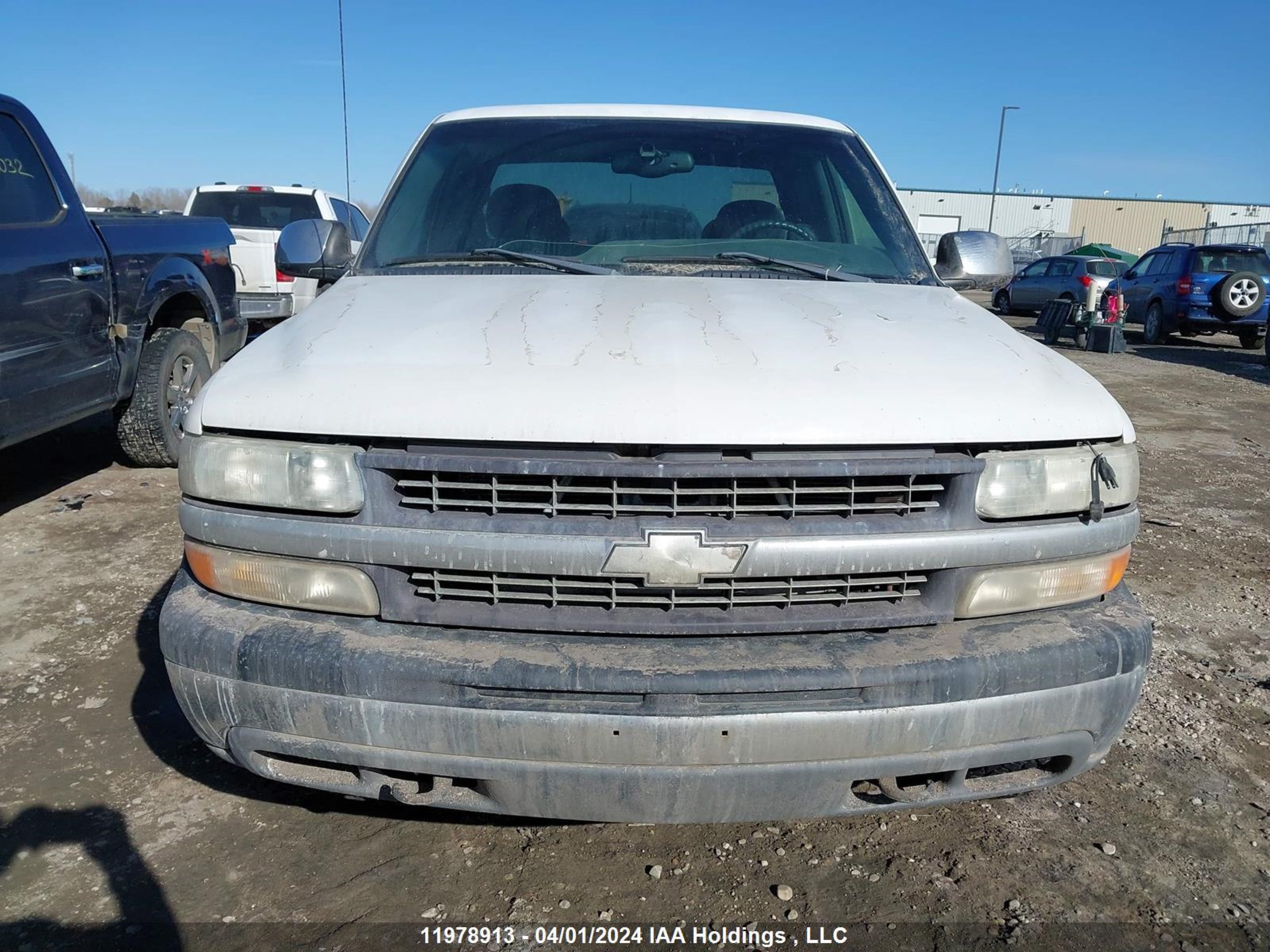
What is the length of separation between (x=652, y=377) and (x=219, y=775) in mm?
1824

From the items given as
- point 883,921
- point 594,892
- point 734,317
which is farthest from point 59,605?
point 883,921

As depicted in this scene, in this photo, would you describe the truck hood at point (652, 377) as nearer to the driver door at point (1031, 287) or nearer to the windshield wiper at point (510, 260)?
the windshield wiper at point (510, 260)

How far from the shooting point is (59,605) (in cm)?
394

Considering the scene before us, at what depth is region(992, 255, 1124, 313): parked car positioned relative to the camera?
18328mm

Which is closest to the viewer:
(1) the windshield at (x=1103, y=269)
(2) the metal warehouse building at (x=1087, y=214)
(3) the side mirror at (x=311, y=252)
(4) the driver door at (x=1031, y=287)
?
(3) the side mirror at (x=311, y=252)

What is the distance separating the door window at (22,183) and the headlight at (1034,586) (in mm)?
4718

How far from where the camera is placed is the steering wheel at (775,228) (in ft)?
10.9

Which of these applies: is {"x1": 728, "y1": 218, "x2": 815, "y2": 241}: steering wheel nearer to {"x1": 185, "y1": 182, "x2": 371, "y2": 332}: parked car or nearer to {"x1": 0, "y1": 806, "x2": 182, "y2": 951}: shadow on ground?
{"x1": 0, "y1": 806, "x2": 182, "y2": 951}: shadow on ground

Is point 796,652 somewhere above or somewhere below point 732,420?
below

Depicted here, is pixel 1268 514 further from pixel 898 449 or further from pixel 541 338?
pixel 541 338

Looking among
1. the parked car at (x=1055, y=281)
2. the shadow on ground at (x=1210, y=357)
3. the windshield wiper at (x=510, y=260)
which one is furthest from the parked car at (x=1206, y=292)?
the windshield wiper at (x=510, y=260)

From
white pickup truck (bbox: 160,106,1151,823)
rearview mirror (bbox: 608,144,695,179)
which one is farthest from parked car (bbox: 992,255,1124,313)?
white pickup truck (bbox: 160,106,1151,823)

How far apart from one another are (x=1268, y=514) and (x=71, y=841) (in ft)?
21.0

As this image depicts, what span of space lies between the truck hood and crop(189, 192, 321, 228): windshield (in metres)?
9.26
